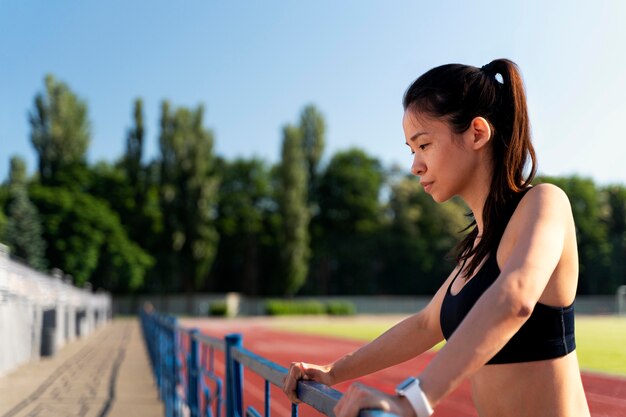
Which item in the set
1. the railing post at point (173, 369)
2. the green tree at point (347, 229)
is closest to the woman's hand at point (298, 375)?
the railing post at point (173, 369)

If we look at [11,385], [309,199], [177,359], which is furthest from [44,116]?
[177,359]

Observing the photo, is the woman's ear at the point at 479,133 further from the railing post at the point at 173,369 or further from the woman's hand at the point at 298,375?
the railing post at the point at 173,369

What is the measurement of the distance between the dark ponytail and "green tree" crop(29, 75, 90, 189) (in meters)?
55.2

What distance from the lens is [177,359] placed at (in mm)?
8008

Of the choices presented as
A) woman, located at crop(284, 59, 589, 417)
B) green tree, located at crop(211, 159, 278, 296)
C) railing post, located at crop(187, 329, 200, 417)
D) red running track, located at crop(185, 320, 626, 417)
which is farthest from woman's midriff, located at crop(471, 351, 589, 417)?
green tree, located at crop(211, 159, 278, 296)

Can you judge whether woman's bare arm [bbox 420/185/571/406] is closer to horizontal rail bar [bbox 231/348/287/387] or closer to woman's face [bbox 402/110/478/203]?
woman's face [bbox 402/110/478/203]

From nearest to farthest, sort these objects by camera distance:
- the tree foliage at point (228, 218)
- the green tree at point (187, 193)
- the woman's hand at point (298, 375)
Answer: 1. the woman's hand at point (298, 375)
2. the tree foliage at point (228, 218)
3. the green tree at point (187, 193)

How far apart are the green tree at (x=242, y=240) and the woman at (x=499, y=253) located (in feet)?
190

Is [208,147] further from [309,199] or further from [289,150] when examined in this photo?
[309,199]

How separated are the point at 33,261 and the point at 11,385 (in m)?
38.2

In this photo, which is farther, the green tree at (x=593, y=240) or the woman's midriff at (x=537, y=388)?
the green tree at (x=593, y=240)

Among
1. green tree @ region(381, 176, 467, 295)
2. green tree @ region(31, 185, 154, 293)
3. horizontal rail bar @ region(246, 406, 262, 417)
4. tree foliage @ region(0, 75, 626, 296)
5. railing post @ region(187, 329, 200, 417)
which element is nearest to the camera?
horizontal rail bar @ region(246, 406, 262, 417)

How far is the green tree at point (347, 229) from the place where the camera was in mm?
61656

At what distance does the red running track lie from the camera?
317 cm
